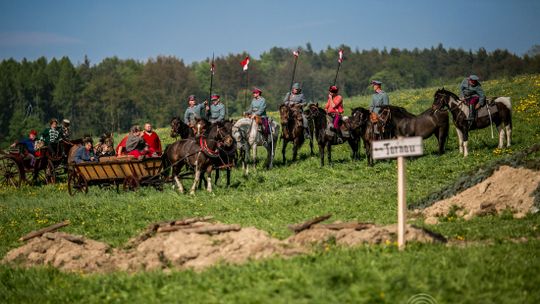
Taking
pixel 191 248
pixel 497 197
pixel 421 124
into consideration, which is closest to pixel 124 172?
pixel 421 124

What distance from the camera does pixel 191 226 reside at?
13977 millimetres

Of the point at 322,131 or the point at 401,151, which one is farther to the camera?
the point at 322,131

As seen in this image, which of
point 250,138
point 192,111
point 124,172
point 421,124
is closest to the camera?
point 124,172

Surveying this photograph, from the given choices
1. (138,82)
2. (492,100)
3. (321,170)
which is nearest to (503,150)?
(492,100)

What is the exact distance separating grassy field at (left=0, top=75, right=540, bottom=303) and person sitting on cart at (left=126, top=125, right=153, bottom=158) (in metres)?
1.61

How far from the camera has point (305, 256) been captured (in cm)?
1130

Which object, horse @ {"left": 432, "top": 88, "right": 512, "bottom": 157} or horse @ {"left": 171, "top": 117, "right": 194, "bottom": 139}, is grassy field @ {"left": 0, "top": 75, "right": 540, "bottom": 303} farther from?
horse @ {"left": 171, "top": 117, "right": 194, "bottom": 139}

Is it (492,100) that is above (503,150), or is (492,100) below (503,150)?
above

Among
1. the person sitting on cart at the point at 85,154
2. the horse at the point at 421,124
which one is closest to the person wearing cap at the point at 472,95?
the horse at the point at 421,124

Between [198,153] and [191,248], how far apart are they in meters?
12.2

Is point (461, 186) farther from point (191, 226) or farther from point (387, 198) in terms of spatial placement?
point (191, 226)

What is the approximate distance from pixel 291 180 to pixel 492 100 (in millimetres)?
9716

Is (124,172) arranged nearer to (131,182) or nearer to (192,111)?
(131,182)

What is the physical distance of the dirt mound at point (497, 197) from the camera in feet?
52.8
